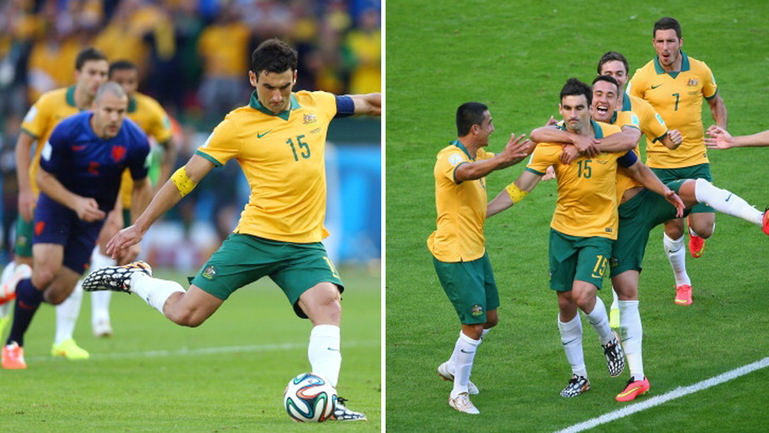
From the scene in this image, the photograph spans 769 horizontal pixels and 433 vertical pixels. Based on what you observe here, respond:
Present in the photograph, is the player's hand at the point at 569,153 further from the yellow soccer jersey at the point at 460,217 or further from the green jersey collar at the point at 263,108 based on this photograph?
the green jersey collar at the point at 263,108

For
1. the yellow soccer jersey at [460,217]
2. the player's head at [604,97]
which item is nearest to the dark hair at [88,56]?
the yellow soccer jersey at [460,217]

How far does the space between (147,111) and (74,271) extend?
5.85ft

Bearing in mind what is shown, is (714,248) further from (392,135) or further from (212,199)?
(212,199)

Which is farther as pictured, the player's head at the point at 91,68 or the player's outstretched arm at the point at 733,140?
the player's head at the point at 91,68

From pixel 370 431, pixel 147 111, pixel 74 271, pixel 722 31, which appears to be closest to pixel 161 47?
pixel 147 111

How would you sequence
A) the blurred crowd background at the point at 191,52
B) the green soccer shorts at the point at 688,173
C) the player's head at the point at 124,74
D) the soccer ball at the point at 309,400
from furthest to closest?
the blurred crowd background at the point at 191,52
the player's head at the point at 124,74
the green soccer shorts at the point at 688,173
the soccer ball at the point at 309,400

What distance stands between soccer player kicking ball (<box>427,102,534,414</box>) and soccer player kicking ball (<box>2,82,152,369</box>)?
9.13 ft

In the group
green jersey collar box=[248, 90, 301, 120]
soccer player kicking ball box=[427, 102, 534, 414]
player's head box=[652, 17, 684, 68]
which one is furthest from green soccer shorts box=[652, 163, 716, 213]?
green jersey collar box=[248, 90, 301, 120]

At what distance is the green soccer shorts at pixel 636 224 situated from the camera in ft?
22.6

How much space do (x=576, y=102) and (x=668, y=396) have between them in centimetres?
170

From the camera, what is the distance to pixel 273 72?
613 cm

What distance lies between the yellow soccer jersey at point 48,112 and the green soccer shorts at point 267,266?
12.0ft

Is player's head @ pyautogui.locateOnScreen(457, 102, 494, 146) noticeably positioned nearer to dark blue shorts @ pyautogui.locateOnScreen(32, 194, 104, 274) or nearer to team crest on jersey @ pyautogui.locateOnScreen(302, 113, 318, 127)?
team crest on jersey @ pyautogui.locateOnScreen(302, 113, 318, 127)

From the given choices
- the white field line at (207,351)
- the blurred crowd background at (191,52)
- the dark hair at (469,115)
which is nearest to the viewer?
the dark hair at (469,115)
